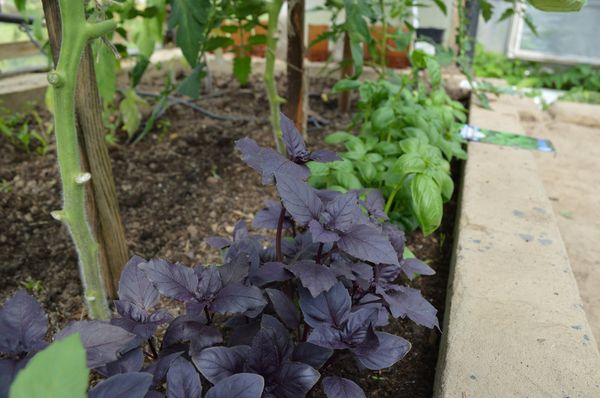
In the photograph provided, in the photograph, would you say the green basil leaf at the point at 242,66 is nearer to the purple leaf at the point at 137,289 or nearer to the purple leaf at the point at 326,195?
the purple leaf at the point at 326,195

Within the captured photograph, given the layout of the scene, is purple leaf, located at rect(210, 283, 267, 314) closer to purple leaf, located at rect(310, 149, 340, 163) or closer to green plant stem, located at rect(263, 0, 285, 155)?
purple leaf, located at rect(310, 149, 340, 163)

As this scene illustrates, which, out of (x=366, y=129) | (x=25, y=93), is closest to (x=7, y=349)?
(x=366, y=129)

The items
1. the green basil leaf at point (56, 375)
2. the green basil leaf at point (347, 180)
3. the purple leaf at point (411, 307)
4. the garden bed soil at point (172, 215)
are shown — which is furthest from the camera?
the green basil leaf at point (347, 180)

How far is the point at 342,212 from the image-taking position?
865 mm

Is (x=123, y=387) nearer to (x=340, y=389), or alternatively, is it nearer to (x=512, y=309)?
(x=340, y=389)

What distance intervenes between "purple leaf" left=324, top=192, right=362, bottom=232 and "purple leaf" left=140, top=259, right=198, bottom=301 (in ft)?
0.79

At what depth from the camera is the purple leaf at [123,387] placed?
0.59 m

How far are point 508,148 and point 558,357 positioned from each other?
1241 mm

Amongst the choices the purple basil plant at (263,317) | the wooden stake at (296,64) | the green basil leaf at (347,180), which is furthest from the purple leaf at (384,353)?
the wooden stake at (296,64)

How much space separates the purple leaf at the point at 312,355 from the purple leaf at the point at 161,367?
19cm

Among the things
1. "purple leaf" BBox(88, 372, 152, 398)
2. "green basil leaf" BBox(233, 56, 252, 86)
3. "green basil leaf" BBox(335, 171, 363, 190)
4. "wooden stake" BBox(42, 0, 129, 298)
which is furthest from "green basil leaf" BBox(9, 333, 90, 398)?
"green basil leaf" BBox(233, 56, 252, 86)

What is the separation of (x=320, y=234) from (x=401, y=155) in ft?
2.76

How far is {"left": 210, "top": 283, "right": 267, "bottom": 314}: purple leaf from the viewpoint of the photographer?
0.82 metres

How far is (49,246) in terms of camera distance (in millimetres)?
1482
